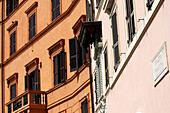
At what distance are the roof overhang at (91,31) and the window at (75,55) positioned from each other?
425 centimetres

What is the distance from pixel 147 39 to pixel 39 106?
50.7 feet

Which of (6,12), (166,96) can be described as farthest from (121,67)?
(6,12)

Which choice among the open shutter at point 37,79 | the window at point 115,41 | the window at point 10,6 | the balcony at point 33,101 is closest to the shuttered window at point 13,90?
the balcony at point 33,101

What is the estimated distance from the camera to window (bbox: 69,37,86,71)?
19.9m

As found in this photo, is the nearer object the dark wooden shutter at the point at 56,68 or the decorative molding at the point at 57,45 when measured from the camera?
the decorative molding at the point at 57,45

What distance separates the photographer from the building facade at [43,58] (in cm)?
2006

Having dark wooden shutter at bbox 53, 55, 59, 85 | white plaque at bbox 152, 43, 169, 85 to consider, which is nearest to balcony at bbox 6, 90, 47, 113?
dark wooden shutter at bbox 53, 55, 59, 85

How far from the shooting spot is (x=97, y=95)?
15.9 meters

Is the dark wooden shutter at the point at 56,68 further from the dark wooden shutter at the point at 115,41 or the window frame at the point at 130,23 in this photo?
the window frame at the point at 130,23

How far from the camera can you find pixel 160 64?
25.3 feet

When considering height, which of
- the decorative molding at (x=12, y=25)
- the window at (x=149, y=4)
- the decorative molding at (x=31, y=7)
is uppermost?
the decorative molding at (x=31, y=7)

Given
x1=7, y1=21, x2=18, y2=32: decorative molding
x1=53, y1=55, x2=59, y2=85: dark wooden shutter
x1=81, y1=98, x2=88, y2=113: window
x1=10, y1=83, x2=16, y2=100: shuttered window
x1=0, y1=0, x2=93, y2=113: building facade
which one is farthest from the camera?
x1=7, y1=21, x2=18, y2=32: decorative molding

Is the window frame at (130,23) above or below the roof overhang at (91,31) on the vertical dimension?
below

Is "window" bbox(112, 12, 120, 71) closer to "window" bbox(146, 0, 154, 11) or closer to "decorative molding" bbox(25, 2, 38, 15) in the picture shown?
"window" bbox(146, 0, 154, 11)
